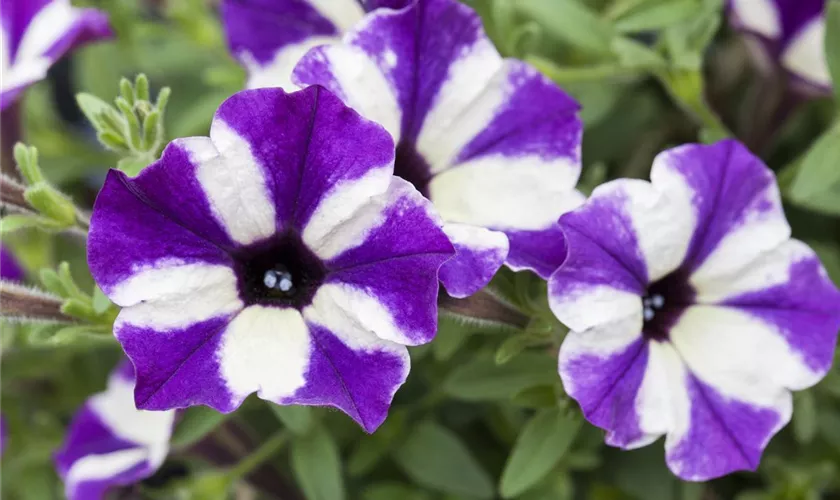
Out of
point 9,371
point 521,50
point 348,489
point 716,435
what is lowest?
point 348,489

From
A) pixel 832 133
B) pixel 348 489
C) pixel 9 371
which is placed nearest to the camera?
pixel 832 133

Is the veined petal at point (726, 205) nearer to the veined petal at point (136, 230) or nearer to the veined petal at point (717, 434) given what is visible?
the veined petal at point (717, 434)

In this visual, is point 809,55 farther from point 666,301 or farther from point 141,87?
point 141,87

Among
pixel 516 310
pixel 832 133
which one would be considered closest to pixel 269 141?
pixel 516 310

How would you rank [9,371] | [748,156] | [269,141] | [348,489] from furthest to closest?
[348,489] < [9,371] < [748,156] < [269,141]

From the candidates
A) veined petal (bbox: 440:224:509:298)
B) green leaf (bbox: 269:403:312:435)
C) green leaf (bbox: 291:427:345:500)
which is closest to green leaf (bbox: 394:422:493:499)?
green leaf (bbox: 291:427:345:500)

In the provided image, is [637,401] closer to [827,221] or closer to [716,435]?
[716,435]
